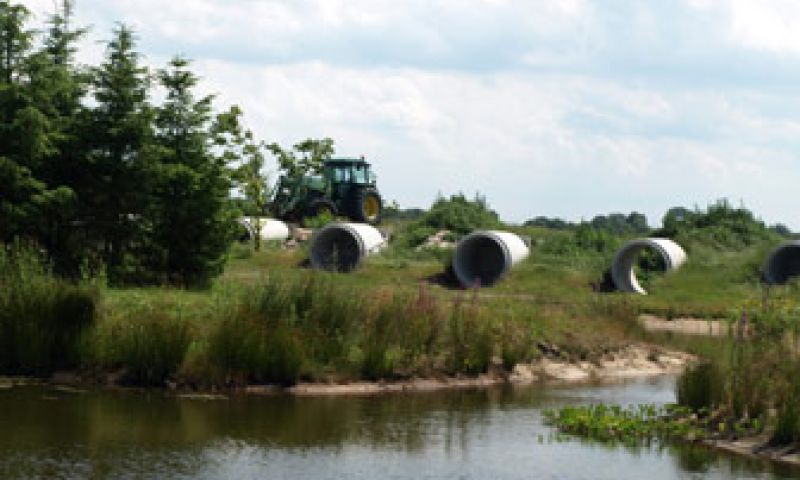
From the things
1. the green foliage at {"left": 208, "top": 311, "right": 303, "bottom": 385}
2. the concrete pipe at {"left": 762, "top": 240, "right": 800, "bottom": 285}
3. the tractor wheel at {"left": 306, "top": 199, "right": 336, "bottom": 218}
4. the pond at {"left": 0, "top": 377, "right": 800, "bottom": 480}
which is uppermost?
the tractor wheel at {"left": 306, "top": 199, "right": 336, "bottom": 218}

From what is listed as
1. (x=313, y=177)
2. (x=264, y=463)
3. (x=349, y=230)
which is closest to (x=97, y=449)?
(x=264, y=463)

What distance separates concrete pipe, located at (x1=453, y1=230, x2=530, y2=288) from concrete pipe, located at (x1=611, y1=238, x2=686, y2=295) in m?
2.50

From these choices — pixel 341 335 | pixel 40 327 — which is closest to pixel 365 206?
pixel 341 335

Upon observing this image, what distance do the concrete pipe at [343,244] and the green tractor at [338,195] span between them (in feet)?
29.9

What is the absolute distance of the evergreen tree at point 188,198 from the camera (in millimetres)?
24422

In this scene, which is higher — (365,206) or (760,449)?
(365,206)

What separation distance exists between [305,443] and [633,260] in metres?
24.3

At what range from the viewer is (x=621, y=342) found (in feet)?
70.5

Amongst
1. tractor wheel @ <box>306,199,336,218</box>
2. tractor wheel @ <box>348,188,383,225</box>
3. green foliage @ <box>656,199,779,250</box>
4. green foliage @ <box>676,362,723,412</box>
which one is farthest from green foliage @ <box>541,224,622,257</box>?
green foliage @ <box>676,362,723,412</box>

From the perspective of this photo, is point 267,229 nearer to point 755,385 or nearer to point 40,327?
point 40,327

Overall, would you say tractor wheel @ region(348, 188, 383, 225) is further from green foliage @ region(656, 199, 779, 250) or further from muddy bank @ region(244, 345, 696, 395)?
muddy bank @ region(244, 345, 696, 395)

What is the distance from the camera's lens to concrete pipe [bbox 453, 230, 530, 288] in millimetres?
34406

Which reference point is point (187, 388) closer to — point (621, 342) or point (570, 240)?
point (621, 342)

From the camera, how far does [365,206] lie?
47.2 metres
